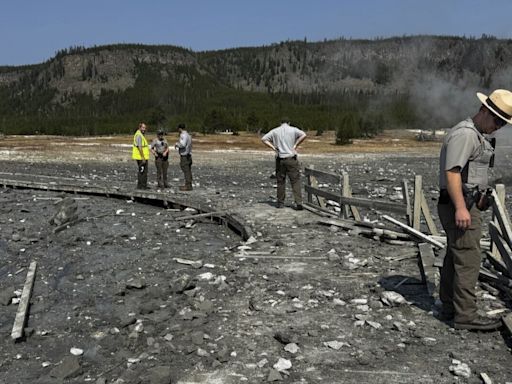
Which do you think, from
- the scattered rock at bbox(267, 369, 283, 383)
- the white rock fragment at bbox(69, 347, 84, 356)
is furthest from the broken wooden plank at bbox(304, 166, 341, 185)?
the scattered rock at bbox(267, 369, 283, 383)

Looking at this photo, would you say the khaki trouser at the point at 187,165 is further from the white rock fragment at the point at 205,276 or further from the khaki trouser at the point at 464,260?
the khaki trouser at the point at 464,260

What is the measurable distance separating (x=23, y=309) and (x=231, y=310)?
240 cm

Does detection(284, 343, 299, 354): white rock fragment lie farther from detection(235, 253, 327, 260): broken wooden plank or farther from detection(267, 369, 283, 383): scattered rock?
detection(235, 253, 327, 260): broken wooden plank

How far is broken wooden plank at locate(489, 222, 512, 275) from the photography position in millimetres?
6070

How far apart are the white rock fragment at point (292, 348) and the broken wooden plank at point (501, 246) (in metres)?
2.73

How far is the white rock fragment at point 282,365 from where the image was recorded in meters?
4.52

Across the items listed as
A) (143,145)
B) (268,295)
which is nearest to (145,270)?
(268,295)

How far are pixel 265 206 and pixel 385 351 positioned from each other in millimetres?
8332

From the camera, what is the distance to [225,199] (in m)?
14.8

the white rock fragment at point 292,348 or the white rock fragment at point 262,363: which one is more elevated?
the white rock fragment at point 292,348

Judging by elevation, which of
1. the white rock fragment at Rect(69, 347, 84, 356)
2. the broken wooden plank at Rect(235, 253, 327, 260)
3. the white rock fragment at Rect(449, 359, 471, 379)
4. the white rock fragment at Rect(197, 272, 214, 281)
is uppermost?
the white rock fragment at Rect(449, 359, 471, 379)

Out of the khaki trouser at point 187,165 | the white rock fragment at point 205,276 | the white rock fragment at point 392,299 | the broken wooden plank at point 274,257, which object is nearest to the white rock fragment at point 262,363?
the white rock fragment at point 392,299

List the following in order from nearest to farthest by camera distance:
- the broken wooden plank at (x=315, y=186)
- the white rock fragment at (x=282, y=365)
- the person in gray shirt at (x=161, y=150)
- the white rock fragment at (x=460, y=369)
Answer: the white rock fragment at (x=460, y=369) < the white rock fragment at (x=282, y=365) < the broken wooden plank at (x=315, y=186) < the person in gray shirt at (x=161, y=150)

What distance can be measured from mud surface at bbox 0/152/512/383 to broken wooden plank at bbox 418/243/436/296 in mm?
121
